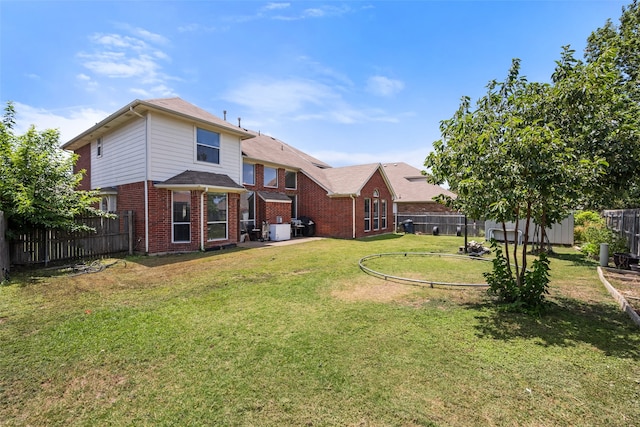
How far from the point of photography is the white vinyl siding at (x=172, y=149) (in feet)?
37.8

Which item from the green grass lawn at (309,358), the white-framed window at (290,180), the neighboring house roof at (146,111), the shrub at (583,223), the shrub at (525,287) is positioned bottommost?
the green grass lawn at (309,358)

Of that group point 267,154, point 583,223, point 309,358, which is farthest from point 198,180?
point 583,223

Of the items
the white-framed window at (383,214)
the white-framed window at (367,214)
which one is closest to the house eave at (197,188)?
the white-framed window at (367,214)

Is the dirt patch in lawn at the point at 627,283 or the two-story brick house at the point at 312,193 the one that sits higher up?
the two-story brick house at the point at 312,193

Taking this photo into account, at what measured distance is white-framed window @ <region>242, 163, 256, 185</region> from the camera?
16.9m

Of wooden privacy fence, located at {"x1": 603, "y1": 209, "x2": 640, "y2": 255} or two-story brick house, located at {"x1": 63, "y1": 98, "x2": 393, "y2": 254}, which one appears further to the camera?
two-story brick house, located at {"x1": 63, "y1": 98, "x2": 393, "y2": 254}

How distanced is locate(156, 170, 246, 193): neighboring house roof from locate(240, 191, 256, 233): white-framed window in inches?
115

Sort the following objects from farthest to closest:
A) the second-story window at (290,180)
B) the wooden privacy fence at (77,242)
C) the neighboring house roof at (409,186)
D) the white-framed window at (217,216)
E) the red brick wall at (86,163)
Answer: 1. the neighboring house roof at (409,186)
2. the second-story window at (290,180)
3. the red brick wall at (86,163)
4. the white-framed window at (217,216)
5. the wooden privacy fence at (77,242)

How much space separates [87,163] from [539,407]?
2167 centimetres

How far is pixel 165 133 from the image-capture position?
11789 millimetres

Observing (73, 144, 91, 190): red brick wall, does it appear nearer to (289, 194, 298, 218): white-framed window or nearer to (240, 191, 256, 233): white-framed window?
(240, 191, 256, 233): white-framed window

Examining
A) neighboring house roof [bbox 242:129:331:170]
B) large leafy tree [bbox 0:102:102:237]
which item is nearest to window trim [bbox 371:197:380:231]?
neighboring house roof [bbox 242:129:331:170]

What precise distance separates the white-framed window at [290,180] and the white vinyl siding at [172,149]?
6182 mm

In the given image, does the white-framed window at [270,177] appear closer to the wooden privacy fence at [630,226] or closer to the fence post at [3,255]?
the fence post at [3,255]
